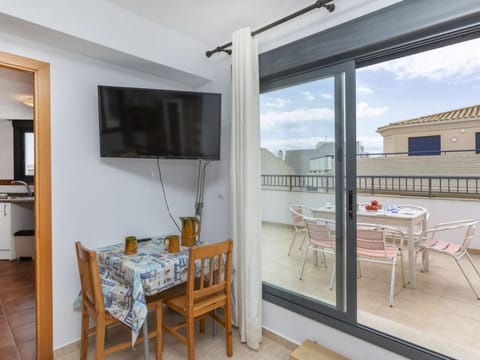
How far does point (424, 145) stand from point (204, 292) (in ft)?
12.3

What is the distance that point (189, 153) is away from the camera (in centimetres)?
233

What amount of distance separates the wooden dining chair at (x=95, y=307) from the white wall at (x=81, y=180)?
0.89 feet

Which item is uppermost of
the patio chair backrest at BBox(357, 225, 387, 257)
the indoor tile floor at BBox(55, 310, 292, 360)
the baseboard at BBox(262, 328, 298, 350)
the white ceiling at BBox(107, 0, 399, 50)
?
the white ceiling at BBox(107, 0, 399, 50)

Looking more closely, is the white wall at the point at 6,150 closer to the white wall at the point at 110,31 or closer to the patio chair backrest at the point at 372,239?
the white wall at the point at 110,31

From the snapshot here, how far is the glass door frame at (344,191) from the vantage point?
1.84 meters

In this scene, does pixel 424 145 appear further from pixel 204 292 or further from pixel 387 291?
pixel 204 292

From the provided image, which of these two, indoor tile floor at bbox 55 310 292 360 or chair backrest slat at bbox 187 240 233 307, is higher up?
chair backrest slat at bbox 187 240 233 307

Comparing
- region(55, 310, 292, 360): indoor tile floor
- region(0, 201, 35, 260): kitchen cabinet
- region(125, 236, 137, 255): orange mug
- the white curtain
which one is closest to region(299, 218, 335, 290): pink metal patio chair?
the white curtain

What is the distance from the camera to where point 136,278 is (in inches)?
67.7

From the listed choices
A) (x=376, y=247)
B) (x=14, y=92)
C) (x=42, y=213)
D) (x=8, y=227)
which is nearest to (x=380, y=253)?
(x=376, y=247)

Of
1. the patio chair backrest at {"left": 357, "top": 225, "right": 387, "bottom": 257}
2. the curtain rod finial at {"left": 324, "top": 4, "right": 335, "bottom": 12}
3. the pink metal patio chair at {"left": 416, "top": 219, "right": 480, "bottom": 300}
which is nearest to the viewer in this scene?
the curtain rod finial at {"left": 324, "top": 4, "right": 335, "bottom": 12}

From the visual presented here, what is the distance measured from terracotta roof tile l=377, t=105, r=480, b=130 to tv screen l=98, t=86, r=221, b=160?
2329 millimetres

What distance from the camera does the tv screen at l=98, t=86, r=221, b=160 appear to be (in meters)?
2.10

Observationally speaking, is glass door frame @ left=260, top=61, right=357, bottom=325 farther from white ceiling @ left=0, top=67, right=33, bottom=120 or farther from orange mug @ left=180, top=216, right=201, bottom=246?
white ceiling @ left=0, top=67, right=33, bottom=120
